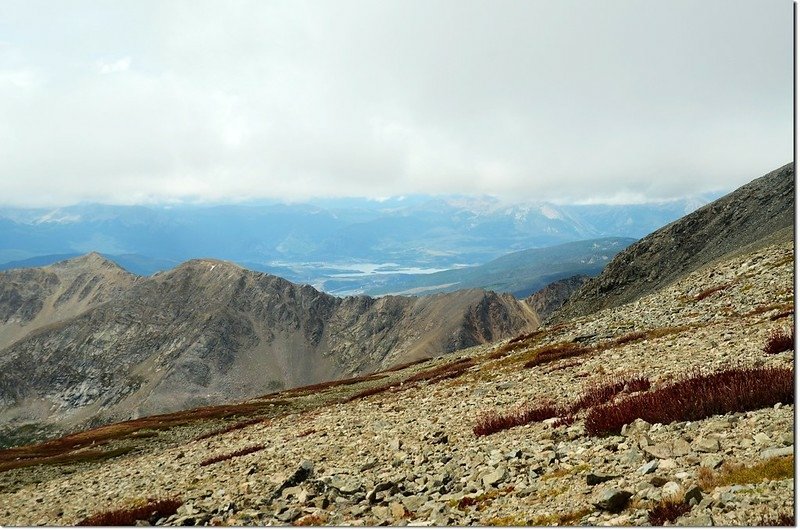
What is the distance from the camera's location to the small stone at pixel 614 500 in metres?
8.70

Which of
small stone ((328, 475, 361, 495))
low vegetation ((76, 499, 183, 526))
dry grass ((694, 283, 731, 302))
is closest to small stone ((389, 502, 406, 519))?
small stone ((328, 475, 361, 495))

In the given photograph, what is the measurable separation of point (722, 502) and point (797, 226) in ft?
27.0

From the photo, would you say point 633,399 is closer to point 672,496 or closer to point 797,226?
point 797,226

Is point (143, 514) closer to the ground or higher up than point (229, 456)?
higher up

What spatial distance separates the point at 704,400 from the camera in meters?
12.7

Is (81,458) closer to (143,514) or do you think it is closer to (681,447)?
(143,514)

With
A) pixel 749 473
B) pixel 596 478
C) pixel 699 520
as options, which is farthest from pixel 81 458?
pixel 749 473

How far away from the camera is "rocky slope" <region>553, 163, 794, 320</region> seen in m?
85.4

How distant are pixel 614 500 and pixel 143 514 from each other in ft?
48.7

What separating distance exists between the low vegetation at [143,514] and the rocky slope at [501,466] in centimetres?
55

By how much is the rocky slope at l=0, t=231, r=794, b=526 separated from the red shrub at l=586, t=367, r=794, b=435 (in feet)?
1.18

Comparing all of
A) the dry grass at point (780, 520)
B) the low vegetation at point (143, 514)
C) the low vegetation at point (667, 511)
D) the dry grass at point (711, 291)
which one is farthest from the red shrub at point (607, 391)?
the dry grass at point (711, 291)

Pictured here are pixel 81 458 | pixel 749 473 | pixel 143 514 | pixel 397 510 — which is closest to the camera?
pixel 749 473

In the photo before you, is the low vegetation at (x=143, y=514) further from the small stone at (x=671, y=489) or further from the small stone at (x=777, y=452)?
the small stone at (x=777, y=452)
